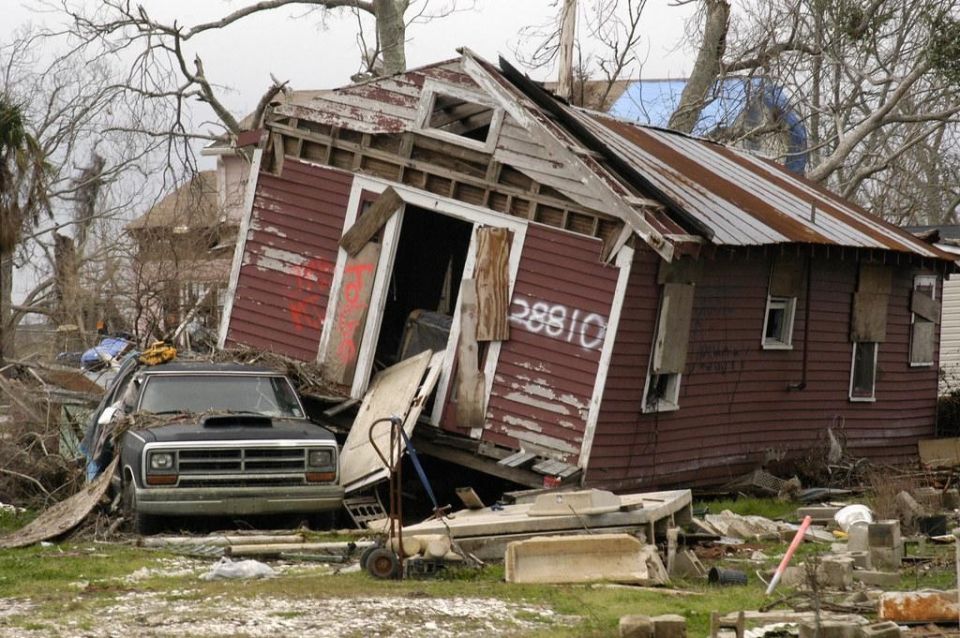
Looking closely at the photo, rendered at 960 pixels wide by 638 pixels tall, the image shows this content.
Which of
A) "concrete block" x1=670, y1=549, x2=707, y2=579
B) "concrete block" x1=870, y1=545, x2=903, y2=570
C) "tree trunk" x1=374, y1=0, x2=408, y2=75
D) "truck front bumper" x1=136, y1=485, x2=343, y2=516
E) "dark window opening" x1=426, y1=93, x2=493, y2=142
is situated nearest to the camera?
"concrete block" x1=670, y1=549, x2=707, y2=579

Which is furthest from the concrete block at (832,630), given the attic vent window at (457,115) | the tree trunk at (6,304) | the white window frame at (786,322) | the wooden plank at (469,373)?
the tree trunk at (6,304)

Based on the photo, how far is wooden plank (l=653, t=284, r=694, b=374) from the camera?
698 inches

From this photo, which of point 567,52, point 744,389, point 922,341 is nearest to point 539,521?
point 744,389

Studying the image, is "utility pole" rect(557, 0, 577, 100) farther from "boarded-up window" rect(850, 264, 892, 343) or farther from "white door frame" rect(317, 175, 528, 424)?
"white door frame" rect(317, 175, 528, 424)

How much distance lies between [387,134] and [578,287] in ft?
11.1

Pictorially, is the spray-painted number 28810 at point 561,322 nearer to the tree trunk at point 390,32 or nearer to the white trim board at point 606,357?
the white trim board at point 606,357

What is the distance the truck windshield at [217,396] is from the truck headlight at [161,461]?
1.41m

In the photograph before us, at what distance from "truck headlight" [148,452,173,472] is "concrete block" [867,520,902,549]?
677cm

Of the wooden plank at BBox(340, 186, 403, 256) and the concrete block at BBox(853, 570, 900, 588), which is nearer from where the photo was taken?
the concrete block at BBox(853, 570, 900, 588)

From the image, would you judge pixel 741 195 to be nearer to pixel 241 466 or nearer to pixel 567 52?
pixel 567 52

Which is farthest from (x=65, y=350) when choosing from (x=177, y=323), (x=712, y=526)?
(x=712, y=526)

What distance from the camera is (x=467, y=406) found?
17375mm

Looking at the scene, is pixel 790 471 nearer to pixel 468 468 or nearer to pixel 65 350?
pixel 468 468

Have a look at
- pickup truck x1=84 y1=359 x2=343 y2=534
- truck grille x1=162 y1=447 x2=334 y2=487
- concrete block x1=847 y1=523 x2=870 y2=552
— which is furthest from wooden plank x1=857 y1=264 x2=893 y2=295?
truck grille x1=162 y1=447 x2=334 y2=487
